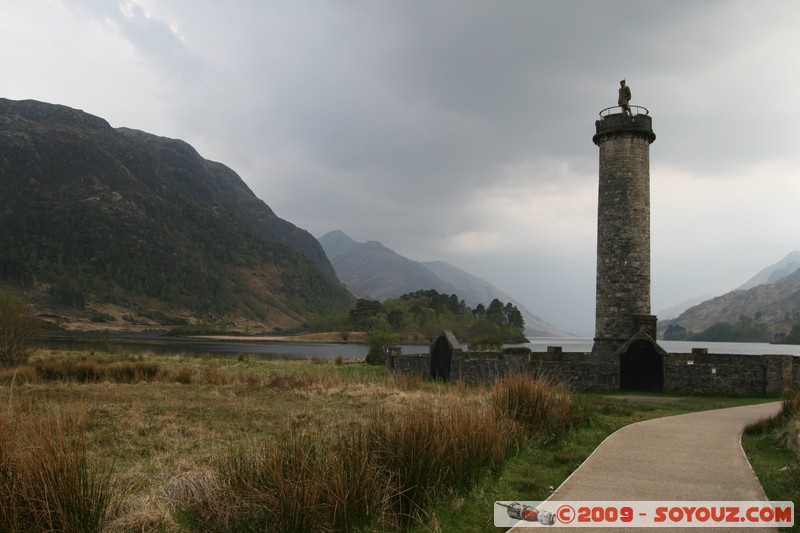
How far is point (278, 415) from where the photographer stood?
1211 centimetres

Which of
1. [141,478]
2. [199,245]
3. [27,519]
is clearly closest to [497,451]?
[141,478]

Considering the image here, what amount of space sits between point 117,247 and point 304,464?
156 m

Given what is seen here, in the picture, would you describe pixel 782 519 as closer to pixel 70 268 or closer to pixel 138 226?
pixel 70 268

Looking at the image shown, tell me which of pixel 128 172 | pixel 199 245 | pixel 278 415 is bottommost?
pixel 278 415

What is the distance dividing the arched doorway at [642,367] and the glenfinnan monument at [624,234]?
1863 millimetres

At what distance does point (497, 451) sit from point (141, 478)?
4273mm

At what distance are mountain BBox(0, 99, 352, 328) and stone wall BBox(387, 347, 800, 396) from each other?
110304 mm

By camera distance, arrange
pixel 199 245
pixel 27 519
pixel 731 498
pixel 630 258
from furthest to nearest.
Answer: pixel 199 245 < pixel 630 258 < pixel 731 498 < pixel 27 519

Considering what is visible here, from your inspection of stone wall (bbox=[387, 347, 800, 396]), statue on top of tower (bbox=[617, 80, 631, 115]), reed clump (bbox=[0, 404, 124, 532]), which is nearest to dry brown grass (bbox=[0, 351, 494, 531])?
reed clump (bbox=[0, 404, 124, 532])

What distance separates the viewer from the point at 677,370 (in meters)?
20.0

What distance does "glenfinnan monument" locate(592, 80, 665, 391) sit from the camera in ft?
75.4

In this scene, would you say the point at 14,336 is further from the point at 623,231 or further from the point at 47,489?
the point at 623,231

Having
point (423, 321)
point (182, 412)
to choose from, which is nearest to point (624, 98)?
point (182, 412)

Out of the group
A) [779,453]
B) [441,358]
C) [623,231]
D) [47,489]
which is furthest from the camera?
[623,231]
